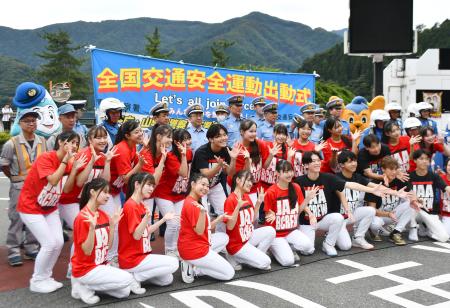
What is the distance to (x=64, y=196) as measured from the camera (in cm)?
519

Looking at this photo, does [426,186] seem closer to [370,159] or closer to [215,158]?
[370,159]

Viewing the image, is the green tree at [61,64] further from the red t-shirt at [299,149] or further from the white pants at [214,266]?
the white pants at [214,266]

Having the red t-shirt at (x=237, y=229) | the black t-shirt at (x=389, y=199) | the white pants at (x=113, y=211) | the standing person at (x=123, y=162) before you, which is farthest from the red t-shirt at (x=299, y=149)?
the white pants at (x=113, y=211)

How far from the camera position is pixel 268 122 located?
765 cm

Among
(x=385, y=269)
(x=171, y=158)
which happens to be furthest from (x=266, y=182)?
(x=385, y=269)

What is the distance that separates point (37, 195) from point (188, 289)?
1672mm

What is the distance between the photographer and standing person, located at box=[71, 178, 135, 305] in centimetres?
441

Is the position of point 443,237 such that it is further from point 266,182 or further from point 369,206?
point 266,182

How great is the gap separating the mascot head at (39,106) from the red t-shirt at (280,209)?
2632mm

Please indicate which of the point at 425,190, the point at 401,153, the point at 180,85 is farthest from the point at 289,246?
the point at 180,85

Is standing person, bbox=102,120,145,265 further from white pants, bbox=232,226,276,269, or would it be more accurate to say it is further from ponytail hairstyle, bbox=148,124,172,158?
white pants, bbox=232,226,276,269

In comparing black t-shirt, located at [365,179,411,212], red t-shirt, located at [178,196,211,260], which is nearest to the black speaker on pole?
black t-shirt, located at [365,179,411,212]

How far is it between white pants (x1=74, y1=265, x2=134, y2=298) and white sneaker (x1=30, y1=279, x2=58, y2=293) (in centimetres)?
40

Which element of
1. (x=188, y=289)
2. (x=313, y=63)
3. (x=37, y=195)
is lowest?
(x=188, y=289)
